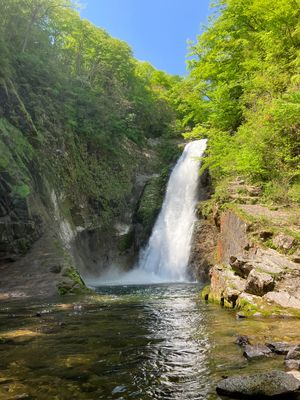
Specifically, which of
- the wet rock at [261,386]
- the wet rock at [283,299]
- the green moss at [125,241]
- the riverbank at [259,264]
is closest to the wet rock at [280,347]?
the wet rock at [261,386]

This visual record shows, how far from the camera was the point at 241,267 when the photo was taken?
11305 millimetres

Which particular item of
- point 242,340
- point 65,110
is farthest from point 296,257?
point 65,110

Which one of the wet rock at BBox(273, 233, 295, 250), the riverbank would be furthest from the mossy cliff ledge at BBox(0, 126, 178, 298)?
the wet rock at BBox(273, 233, 295, 250)

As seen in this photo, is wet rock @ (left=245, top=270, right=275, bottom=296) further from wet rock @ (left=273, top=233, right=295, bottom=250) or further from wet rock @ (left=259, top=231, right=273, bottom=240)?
wet rock @ (left=259, top=231, right=273, bottom=240)

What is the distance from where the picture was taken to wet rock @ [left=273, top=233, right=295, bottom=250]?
11.4 metres

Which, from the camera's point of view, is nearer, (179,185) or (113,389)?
(113,389)

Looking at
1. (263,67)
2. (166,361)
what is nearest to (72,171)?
(263,67)

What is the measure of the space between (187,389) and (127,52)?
39478mm

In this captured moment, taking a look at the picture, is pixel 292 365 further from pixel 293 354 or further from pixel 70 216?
pixel 70 216

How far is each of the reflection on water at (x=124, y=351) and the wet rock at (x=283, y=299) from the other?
3.39 feet

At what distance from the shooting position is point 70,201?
77.9ft

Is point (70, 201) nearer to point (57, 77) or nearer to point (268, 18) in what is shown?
point (57, 77)

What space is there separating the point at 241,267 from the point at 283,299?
2.08 metres

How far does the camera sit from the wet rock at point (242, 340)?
6541mm
